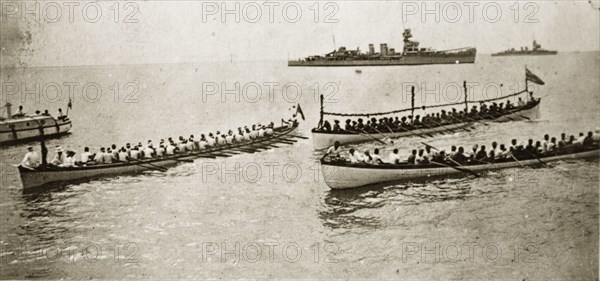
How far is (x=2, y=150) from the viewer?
18.3ft

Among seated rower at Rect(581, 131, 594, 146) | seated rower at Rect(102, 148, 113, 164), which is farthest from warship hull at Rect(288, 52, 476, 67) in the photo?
seated rower at Rect(102, 148, 113, 164)

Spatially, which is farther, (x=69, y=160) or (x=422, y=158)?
(x=69, y=160)

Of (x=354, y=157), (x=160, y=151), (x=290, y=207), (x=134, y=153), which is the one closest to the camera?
(x=290, y=207)

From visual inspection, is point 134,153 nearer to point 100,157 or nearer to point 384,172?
point 100,157

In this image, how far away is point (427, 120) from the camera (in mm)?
6449

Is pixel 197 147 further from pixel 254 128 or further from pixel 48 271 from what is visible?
pixel 48 271

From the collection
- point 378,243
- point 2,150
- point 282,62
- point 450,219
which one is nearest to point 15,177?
point 2,150

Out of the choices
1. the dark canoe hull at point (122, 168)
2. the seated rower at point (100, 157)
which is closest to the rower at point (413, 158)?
the dark canoe hull at point (122, 168)

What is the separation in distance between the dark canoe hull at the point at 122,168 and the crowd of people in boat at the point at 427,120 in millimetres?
725

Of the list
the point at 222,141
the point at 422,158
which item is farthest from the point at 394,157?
the point at 222,141

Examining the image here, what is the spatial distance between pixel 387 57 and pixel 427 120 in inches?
45.0

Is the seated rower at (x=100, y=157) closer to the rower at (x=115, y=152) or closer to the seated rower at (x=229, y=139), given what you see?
the rower at (x=115, y=152)

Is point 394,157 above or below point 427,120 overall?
below

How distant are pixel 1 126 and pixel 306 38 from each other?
12.6 feet
